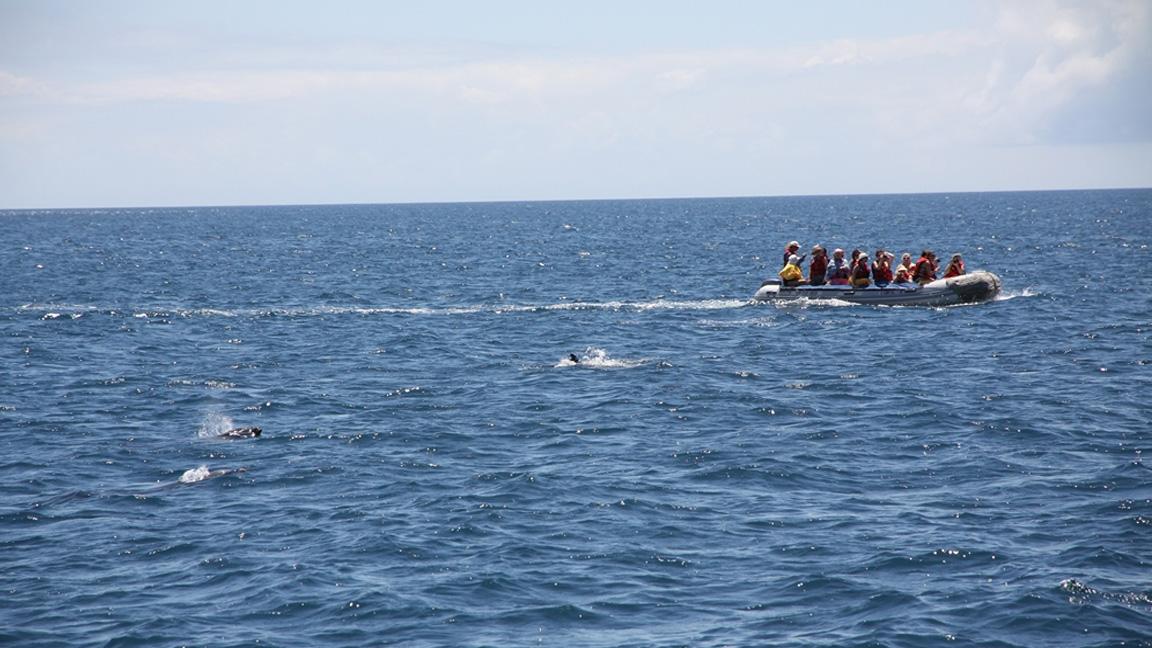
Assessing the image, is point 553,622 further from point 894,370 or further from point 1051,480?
point 894,370

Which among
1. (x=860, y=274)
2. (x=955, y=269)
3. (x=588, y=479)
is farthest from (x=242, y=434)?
(x=955, y=269)

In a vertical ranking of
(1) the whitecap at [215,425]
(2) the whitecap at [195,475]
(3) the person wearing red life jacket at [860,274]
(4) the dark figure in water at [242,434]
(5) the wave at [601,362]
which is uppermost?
(3) the person wearing red life jacket at [860,274]

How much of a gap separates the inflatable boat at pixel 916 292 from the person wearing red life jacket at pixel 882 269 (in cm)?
25

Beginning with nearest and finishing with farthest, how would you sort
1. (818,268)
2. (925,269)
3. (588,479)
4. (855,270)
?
(588,479) → (855,270) → (925,269) → (818,268)

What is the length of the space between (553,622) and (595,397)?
12888mm

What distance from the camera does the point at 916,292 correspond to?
3900 centimetres

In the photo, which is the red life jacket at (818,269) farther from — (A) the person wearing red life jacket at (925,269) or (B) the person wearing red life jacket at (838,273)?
(A) the person wearing red life jacket at (925,269)

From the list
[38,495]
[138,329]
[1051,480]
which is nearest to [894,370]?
[1051,480]

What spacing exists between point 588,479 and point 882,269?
23279 millimetres

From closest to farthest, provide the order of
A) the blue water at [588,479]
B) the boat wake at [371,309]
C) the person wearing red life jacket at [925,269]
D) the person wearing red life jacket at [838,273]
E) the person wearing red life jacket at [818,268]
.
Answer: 1. the blue water at [588,479]
2. the person wearing red life jacket at [925,269]
3. the person wearing red life jacket at [838,273]
4. the person wearing red life jacket at [818,268]
5. the boat wake at [371,309]

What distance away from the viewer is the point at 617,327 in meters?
38.2

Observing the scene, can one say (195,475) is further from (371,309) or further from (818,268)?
(371,309)

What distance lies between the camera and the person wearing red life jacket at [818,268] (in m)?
40.2

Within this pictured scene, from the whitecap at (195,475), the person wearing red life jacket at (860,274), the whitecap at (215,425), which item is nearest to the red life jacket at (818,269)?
the person wearing red life jacket at (860,274)
